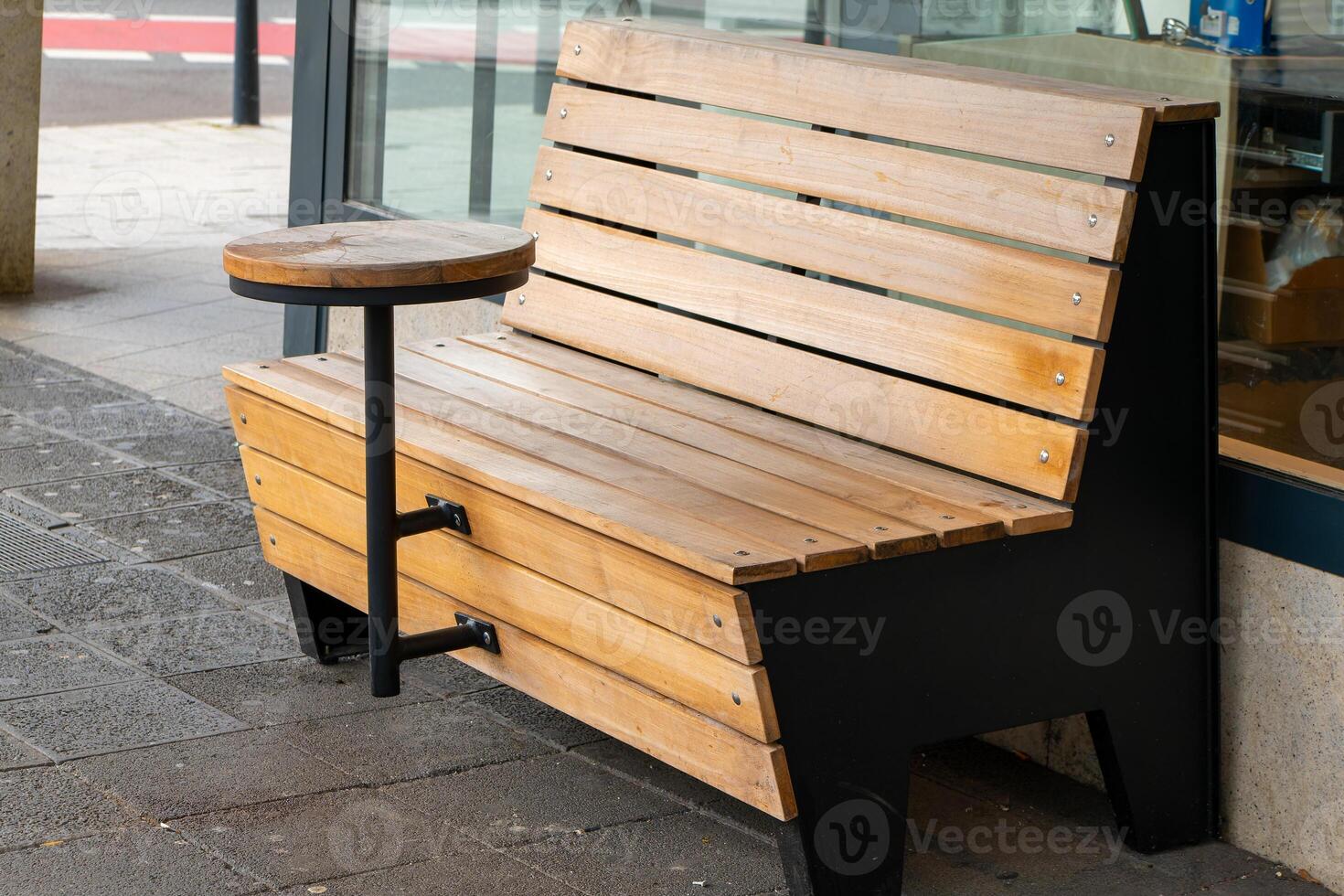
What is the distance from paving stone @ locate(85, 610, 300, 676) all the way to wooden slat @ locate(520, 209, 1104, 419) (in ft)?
3.33

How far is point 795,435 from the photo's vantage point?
341cm

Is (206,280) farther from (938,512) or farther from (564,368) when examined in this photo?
(938,512)

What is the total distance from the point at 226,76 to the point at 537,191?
12.4m

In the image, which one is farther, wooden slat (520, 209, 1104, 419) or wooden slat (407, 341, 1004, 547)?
wooden slat (520, 209, 1104, 419)

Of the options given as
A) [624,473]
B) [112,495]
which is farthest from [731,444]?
[112,495]

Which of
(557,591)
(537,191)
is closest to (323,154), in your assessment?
(537,191)

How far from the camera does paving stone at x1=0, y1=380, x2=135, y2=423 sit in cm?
592

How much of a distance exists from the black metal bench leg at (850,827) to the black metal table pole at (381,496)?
84cm

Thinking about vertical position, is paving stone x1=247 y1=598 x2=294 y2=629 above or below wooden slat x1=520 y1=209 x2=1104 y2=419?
below

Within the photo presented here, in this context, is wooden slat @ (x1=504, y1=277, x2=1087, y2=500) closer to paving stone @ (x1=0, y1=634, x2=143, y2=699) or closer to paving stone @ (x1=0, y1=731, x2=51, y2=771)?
paving stone @ (x1=0, y1=634, x2=143, y2=699)

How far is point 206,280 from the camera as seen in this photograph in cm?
804

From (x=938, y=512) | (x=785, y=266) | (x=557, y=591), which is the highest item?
(x=785, y=266)

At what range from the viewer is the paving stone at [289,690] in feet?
12.3

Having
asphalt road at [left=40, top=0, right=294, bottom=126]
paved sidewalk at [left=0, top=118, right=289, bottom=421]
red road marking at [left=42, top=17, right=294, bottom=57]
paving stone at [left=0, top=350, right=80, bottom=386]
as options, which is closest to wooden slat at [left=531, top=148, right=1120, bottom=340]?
paved sidewalk at [left=0, top=118, right=289, bottom=421]
